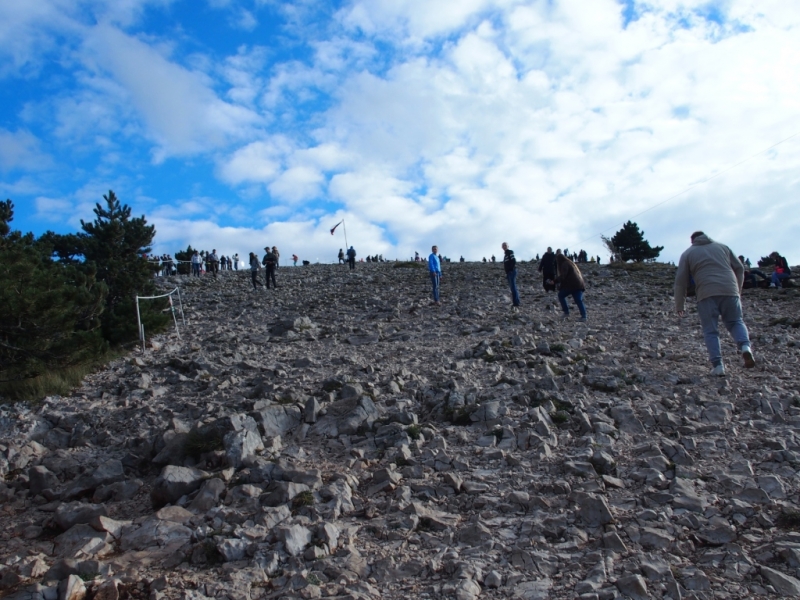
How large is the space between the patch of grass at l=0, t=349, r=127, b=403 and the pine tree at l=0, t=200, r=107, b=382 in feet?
0.44

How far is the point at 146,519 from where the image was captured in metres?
5.67

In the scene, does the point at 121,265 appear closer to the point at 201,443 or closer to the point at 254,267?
the point at 254,267

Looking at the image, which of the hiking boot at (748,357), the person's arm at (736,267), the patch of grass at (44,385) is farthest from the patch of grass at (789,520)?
the patch of grass at (44,385)

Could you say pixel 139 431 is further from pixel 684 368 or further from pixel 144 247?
pixel 144 247

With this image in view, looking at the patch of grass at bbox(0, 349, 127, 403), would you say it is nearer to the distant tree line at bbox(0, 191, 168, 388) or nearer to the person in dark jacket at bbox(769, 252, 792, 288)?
the distant tree line at bbox(0, 191, 168, 388)

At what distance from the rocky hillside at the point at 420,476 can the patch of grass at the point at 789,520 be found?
0.04 m

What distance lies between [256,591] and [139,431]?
509 cm

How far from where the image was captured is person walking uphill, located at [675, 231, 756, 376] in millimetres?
9055

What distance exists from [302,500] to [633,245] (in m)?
66.5

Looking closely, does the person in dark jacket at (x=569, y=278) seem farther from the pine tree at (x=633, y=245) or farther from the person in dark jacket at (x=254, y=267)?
the pine tree at (x=633, y=245)

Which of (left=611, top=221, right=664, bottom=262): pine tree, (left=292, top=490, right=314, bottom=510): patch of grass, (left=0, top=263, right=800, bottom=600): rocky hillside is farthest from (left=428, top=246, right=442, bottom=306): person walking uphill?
(left=611, top=221, right=664, bottom=262): pine tree

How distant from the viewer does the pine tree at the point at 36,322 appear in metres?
10.4

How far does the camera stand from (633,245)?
215ft

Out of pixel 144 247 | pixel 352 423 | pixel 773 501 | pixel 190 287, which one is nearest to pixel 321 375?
pixel 352 423
